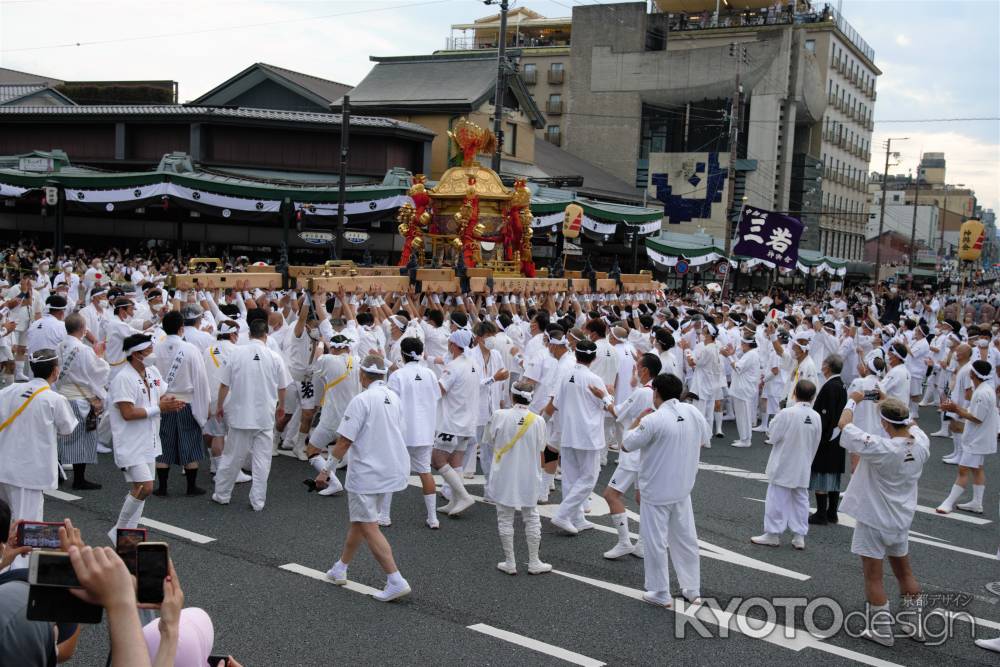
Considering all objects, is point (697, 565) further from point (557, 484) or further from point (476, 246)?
point (476, 246)

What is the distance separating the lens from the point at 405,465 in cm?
673

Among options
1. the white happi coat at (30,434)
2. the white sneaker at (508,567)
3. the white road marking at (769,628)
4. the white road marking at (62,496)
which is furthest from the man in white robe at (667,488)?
the white road marking at (62,496)

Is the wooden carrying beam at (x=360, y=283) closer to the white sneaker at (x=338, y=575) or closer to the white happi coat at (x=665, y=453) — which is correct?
the white sneaker at (x=338, y=575)

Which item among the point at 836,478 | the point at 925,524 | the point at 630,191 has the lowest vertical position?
the point at 925,524

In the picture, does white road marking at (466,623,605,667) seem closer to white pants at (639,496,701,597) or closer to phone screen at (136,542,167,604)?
white pants at (639,496,701,597)

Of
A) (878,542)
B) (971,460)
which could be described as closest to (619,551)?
(878,542)

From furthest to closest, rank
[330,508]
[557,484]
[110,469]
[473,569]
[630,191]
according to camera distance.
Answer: [630,191] → [557,484] → [110,469] → [330,508] → [473,569]

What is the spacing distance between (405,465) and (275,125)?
25408 mm

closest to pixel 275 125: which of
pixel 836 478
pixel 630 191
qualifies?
pixel 630 191

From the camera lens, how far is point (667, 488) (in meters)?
6.71

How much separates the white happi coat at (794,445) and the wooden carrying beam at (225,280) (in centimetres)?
763

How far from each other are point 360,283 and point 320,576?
7.13 metres

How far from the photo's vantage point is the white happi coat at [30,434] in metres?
6.17

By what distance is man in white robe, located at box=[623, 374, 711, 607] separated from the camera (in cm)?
671
